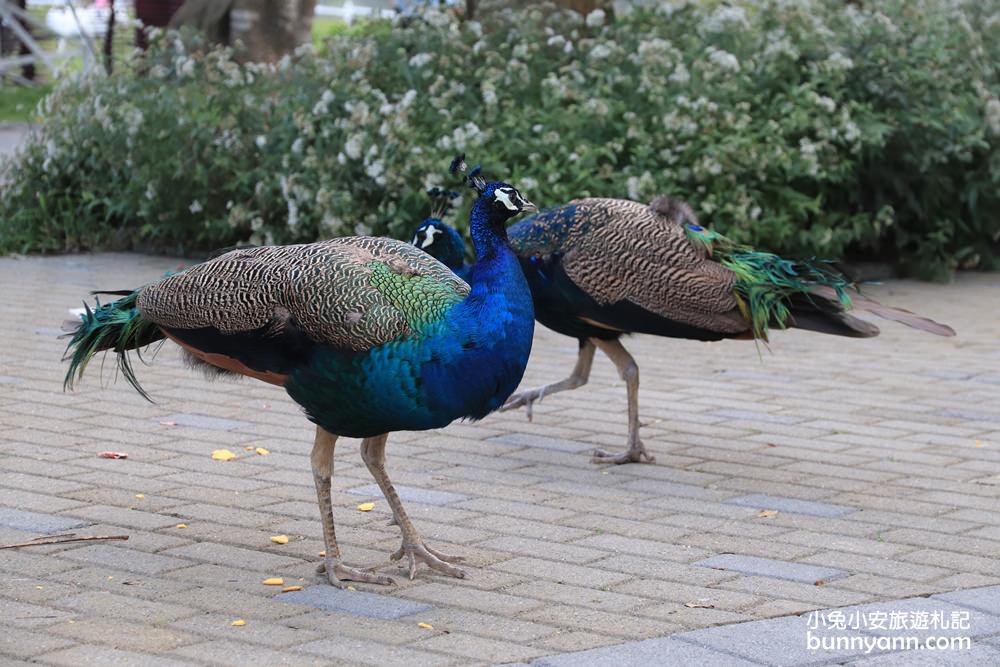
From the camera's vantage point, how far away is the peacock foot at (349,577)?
13.7 ft

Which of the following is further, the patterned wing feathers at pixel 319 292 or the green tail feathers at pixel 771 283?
the green tail feathers at pixel 771 283

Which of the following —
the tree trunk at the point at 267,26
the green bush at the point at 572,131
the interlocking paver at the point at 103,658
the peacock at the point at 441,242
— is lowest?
the interlocking paver at the point at 103,658

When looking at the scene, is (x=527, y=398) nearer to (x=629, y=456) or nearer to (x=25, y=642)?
(x=629, y=456)

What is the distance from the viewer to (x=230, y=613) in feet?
12.7

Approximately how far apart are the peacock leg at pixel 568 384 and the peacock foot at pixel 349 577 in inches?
86.3

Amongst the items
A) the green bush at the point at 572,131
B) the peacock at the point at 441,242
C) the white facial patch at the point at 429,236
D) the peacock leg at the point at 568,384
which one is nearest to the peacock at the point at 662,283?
the peacock leg at the point at 568,384

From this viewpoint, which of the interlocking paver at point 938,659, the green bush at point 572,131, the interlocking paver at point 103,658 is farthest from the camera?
the green bush at point 572,131

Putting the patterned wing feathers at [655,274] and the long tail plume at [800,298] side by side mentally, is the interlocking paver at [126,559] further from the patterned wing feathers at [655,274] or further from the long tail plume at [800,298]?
the long tail plume at [800,298]

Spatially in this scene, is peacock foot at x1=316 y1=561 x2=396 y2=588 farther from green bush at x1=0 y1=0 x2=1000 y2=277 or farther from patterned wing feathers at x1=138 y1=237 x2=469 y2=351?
green bush at x1=0 y1=0 x2=1000 y2=277

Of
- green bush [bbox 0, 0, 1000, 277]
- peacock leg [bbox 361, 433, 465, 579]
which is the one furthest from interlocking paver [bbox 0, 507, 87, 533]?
green bush [bbox 0, 0, 1000, 277]

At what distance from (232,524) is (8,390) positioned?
234 centimetres

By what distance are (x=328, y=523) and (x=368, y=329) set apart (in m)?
0.63

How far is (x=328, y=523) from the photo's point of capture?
4258 millimetres

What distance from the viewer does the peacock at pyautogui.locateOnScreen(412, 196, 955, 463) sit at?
5602mm
